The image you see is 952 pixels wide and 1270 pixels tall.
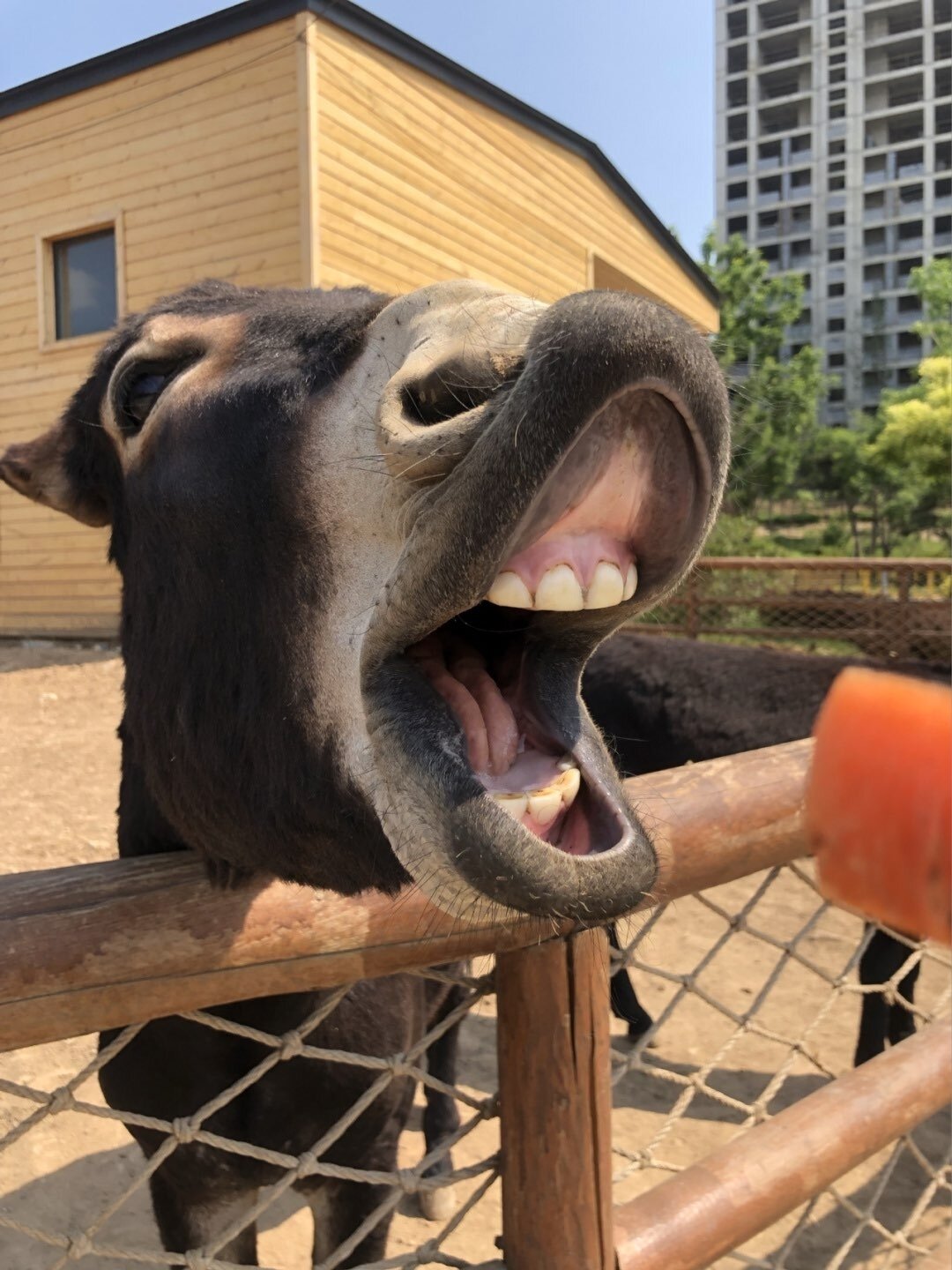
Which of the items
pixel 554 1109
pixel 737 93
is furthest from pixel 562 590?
pixel 737 93

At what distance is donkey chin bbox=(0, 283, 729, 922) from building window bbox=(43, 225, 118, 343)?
9.76 m

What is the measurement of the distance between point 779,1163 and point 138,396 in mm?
1841

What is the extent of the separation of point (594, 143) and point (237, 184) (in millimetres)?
5544

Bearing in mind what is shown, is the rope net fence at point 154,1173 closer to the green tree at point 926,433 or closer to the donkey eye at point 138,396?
the donkey eye at point 138,396

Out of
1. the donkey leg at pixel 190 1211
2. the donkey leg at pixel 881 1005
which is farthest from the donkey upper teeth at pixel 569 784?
the donkey leg at pixel 881 1005

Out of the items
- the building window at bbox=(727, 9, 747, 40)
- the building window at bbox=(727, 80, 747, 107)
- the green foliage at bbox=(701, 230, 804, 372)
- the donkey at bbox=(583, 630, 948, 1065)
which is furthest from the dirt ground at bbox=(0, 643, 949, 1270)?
the building window at bbox=(727, 9, 747, 40)

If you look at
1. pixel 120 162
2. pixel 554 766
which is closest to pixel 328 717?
pixel 554 766

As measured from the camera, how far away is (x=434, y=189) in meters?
9.84

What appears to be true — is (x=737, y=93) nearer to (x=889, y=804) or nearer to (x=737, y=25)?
(x=737, y=25)

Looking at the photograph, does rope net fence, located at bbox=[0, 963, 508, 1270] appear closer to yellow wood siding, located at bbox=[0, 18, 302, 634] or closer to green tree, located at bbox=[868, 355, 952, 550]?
yellow wood siding, located at bbox=[0, 18, 302, 634]

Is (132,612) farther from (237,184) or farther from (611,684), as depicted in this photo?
(237,184)

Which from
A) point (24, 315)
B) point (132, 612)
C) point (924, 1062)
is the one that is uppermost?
point (24, 315)

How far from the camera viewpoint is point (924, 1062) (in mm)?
2139

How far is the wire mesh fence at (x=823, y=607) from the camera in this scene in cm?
946
